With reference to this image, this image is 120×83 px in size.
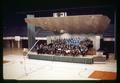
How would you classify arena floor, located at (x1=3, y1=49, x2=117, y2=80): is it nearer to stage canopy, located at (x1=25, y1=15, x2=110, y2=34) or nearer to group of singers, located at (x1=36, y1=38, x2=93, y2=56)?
group of singers, located at (x1=36, y1=38, x2=93, y2=56)

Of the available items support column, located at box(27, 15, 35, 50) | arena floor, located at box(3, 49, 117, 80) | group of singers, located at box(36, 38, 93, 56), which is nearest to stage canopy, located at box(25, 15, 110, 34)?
support column, located at box(27, 15, 35, 50)

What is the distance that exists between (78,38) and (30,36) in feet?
3.66

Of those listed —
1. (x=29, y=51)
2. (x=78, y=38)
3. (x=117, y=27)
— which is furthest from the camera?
(x=78, y=38)

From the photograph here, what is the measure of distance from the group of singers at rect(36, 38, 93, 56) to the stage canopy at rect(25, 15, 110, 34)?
24cm

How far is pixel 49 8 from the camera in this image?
4848 mm

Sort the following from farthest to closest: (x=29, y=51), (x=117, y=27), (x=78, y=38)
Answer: (x=78, y=38), (x=29, y=51), (x=117, y=27)

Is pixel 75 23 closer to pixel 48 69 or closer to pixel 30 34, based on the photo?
pixel 30 34

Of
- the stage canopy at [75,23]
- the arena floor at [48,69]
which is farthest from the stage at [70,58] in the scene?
the stage canopy at [75,23]

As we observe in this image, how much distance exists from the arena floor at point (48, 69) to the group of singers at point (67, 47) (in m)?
0.26

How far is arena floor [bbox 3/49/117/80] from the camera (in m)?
4.78

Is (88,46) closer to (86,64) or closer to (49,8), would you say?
(86,64)

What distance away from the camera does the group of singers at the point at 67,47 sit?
5098mm

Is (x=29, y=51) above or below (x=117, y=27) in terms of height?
below

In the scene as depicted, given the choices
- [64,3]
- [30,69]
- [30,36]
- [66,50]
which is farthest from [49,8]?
[30,69]
